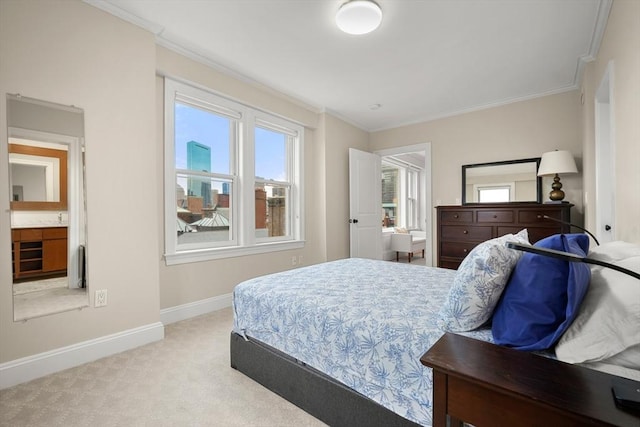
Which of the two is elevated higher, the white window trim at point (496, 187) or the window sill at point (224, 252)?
the white window trim at point (496, 187)

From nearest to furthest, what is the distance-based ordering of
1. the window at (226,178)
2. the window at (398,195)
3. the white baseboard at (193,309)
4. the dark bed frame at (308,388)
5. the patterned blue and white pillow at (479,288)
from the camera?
the patterned blue and white pillow at (479,288) < the dark bed frame at (308,388) < the white baseboard at (193,309) < the window at (226,178) < the window at (398,195)

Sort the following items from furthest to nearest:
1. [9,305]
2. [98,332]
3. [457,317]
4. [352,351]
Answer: [98,332] → [9,305] → [352,351] → [457,317]

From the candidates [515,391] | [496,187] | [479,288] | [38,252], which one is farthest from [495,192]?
[38,252]

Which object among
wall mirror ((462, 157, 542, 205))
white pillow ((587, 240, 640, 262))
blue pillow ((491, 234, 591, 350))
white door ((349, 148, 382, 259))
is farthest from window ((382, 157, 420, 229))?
blue pillow ((491, 234, 591, 350))

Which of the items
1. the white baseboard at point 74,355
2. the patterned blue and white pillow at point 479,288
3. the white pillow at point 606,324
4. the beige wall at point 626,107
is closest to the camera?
the white pillow at point 606,324

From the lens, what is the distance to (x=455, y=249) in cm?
395

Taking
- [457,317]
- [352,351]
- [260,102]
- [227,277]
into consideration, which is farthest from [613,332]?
[260,102]

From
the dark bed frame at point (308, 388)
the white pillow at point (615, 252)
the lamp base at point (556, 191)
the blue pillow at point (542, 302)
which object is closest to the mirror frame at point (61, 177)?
the dark bed frame at point (308, 388)

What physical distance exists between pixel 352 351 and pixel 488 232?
316 cm

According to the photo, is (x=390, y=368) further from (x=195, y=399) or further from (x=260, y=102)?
(x=260, y=102)

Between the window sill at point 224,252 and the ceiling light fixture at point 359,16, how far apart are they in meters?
2.46

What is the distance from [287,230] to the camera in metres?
4.23

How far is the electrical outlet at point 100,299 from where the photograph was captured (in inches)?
84.5

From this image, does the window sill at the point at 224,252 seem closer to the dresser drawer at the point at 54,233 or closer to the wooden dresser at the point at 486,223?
the dresser drawer at the point at 54,233
